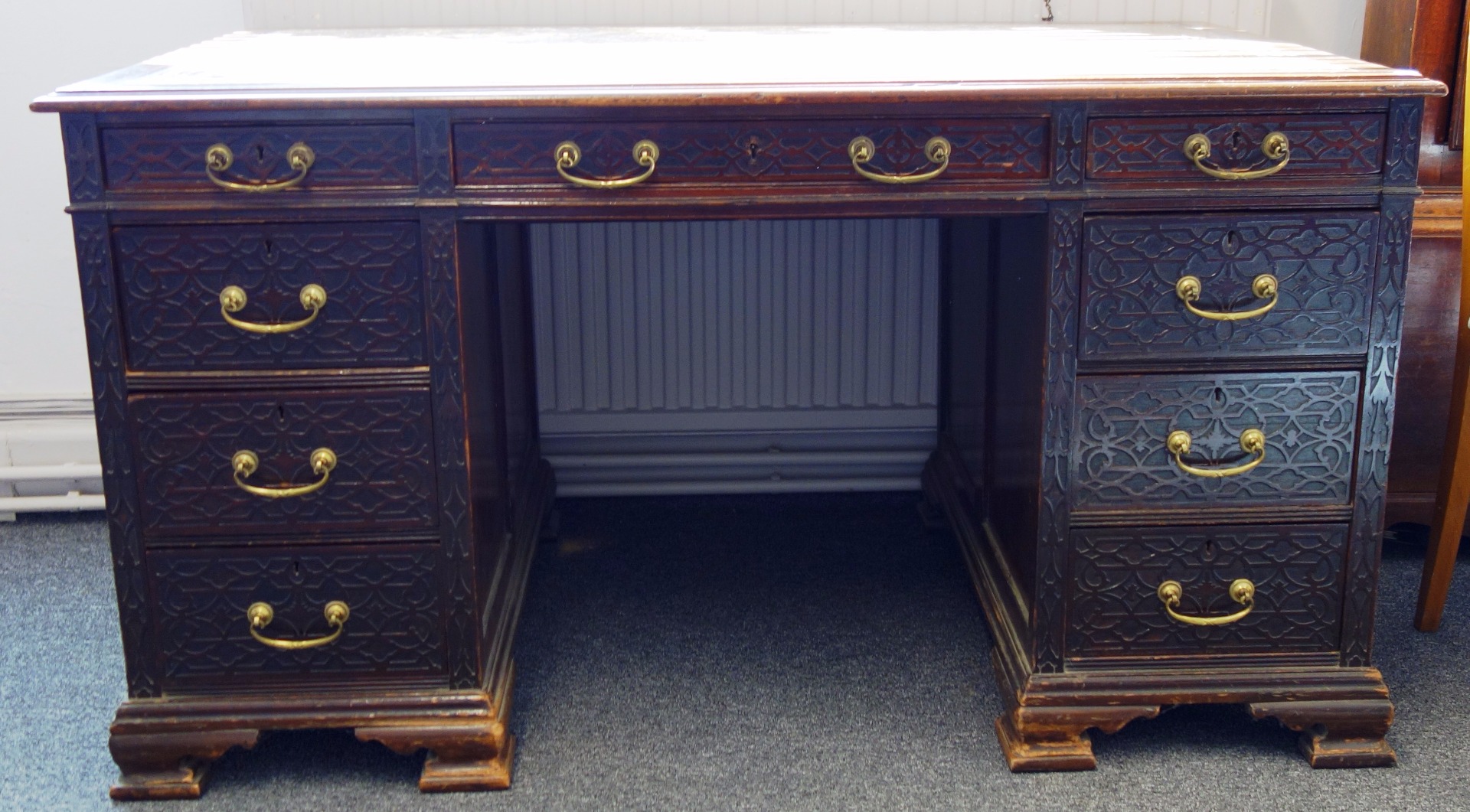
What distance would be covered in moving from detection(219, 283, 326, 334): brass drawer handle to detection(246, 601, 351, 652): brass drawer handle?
34 centimetres

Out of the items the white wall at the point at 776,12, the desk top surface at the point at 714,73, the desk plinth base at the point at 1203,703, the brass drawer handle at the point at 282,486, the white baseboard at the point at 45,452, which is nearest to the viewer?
the desk top surface at the point at 714,73

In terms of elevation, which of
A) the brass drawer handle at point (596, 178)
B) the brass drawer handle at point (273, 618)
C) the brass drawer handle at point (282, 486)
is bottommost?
the brass drawer handle at point (273, 618)

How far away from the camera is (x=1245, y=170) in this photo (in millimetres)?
1450

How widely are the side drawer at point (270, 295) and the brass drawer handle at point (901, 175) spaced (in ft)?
1.64

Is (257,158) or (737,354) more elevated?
(257,158)

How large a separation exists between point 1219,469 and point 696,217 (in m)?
0.69

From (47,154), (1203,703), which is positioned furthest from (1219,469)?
(47,154)

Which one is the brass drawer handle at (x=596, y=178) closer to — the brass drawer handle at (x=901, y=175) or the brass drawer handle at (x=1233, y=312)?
the brass drawer handle at (x=901, y=175)

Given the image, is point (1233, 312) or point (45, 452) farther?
point (45, 452)

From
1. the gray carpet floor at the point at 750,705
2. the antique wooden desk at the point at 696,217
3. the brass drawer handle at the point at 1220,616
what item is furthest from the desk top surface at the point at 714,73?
the gray carpet floor at the point at 750,705

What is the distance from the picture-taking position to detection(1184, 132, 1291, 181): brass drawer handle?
1.43m

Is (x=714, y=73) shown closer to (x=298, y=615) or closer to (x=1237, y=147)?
(x=1237, y=147)

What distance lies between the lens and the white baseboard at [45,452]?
2.34m

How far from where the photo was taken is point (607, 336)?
7.50 ft
